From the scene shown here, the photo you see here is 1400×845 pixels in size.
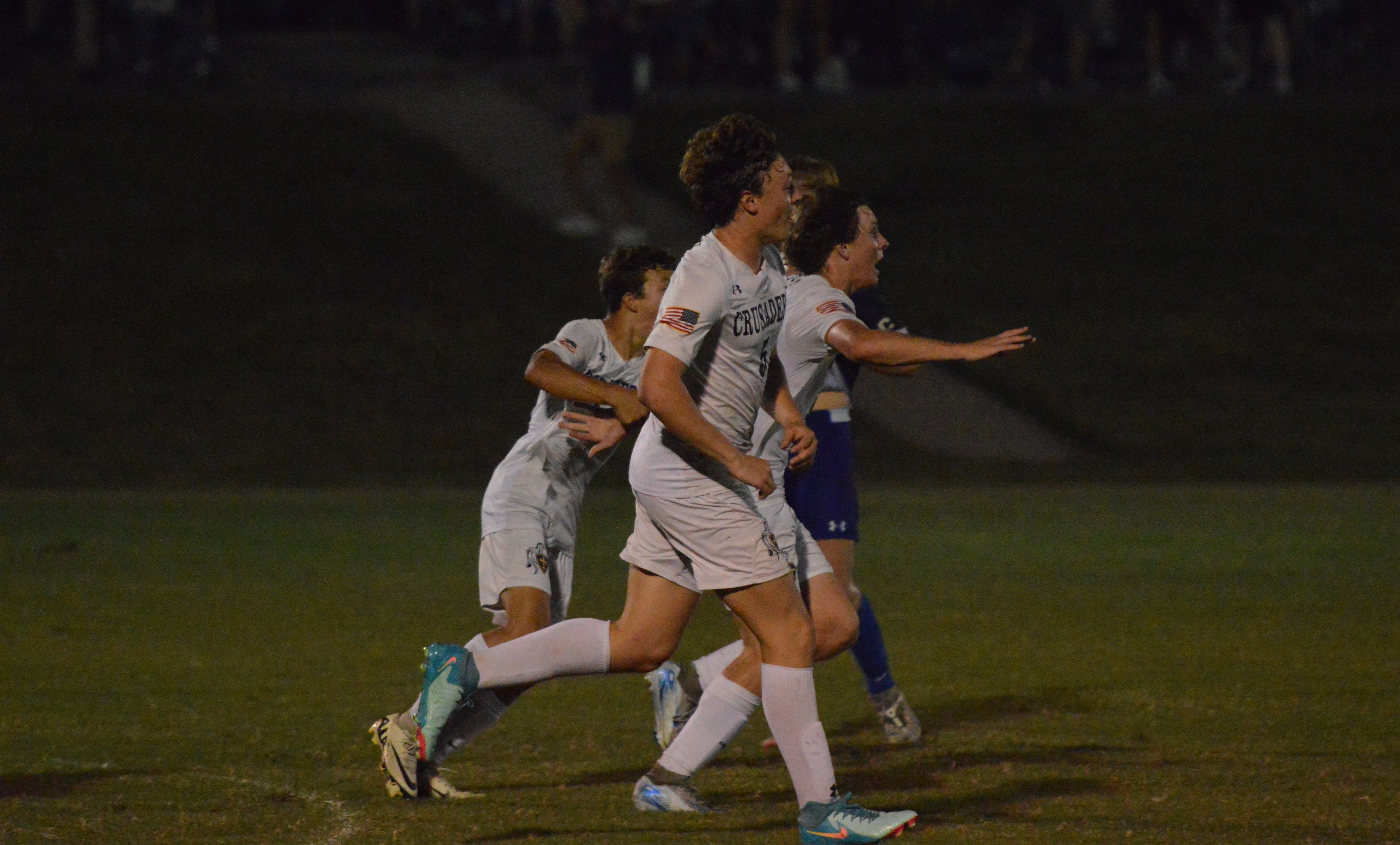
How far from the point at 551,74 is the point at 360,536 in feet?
41.3

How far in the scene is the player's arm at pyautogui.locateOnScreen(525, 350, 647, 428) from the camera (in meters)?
5.91

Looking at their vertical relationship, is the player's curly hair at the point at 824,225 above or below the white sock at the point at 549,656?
above

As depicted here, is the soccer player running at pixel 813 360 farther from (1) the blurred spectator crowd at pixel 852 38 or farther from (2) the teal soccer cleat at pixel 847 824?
(1) the blurred spectator crowd at pixel 852 38

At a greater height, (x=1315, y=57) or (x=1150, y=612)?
(x=1315, y=57)

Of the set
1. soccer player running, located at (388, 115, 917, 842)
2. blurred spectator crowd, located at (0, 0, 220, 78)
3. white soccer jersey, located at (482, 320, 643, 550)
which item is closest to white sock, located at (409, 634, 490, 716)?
white soccer jersey, located at (482, 320, 643, 550)

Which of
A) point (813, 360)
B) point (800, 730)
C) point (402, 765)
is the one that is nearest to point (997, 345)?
point (813, 360)

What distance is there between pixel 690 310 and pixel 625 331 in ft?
4.92

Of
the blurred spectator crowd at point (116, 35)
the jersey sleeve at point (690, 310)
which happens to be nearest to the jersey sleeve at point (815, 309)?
the jersey sleeve at point (690, 310)

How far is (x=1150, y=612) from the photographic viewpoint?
9781mm

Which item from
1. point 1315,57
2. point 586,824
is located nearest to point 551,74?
point 1315,57

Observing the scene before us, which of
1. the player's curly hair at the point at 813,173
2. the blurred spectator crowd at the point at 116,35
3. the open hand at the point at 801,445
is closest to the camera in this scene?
the open hand at the point at 801,445

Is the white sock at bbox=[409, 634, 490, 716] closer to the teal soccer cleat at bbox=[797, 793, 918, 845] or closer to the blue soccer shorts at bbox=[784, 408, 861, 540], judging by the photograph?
the teal soccer cleat at bbox=[797, 793, 918, 845]

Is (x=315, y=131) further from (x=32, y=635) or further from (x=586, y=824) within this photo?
(x=586, y=824)

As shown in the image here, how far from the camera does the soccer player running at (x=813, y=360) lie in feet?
18.4
